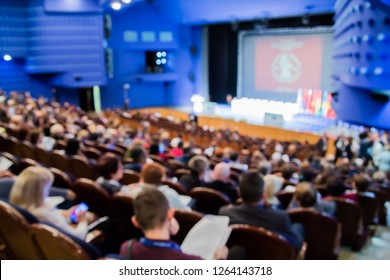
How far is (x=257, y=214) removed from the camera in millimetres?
2668

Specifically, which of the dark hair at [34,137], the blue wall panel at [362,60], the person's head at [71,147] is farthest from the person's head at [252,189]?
the blue wall panel at [362,60]

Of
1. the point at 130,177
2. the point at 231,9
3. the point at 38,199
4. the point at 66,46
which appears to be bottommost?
the point at 130,177

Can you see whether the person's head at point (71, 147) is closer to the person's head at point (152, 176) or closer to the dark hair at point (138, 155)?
the dark hair at point (138, 155)

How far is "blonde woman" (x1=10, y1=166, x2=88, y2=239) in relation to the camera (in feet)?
8.16

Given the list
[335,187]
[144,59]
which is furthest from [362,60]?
[144,59]

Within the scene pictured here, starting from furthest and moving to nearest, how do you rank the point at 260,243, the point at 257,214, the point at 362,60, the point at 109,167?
the point at 362,60 → the point at 109,167 → the point at 257,214 → the point at 260,243

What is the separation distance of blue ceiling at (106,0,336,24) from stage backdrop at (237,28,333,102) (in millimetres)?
1552

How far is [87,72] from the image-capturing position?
17016 millimetres

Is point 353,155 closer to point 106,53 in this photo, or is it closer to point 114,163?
point 114,163

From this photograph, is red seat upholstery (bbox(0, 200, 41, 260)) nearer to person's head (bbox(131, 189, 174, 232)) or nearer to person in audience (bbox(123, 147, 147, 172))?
person's head (bbox(131, 189, 174, 232))

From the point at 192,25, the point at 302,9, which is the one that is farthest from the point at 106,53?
the point at 302,9

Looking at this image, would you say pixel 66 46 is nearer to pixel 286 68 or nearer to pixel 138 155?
pixel 286 68

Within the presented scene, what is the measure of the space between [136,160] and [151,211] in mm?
2780
